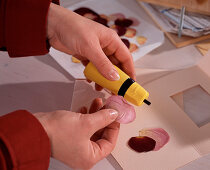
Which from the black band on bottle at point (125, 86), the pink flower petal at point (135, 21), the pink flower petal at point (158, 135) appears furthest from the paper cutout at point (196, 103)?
the pink flower petal at point (135, 21)

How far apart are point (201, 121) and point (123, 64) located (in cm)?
25

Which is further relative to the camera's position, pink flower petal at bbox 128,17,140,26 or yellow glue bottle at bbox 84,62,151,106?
pink flower petal at bbox 128,17,140,26

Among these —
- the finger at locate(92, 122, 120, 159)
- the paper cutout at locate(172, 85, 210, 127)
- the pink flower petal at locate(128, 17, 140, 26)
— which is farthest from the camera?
the pink flower petal at locate(128, 17, 140, 26)

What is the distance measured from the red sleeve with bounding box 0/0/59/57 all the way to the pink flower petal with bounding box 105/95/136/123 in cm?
22

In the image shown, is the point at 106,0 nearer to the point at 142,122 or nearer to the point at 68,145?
the point at 142,122

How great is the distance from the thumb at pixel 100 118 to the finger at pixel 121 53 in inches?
7.0

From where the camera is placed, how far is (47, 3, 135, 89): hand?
0.72 meters

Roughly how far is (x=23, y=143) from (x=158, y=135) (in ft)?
1.10

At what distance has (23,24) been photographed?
2.48ft

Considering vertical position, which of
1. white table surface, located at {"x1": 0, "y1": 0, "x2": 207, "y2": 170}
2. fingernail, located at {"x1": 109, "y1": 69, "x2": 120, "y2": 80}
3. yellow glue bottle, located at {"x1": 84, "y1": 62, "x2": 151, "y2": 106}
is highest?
fingernail, located at {"x1": 109, "y1": 69, "x2": 120, "y2": 80}

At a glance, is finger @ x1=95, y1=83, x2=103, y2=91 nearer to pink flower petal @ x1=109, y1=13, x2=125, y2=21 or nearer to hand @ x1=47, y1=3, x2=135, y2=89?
hand @ x1=47, y1=3, x2=135, y2=89

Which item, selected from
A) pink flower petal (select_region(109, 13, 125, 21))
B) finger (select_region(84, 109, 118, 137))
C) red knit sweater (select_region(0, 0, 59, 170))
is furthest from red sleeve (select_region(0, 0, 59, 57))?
pink flower petal (select_region(109, 13, 125, 21))

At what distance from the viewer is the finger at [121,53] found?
2.65ft

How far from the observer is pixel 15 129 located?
582 millimetres
